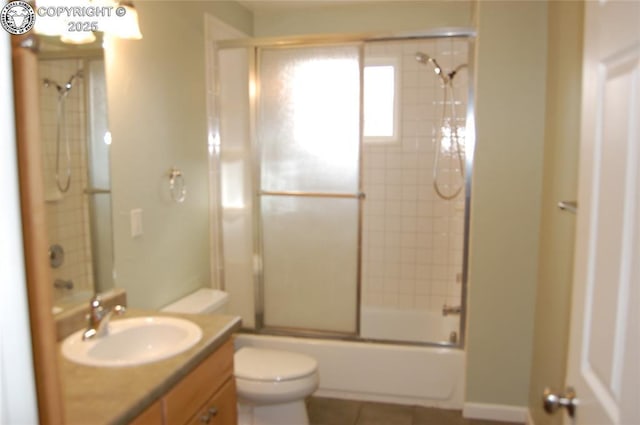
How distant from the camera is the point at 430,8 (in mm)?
3281

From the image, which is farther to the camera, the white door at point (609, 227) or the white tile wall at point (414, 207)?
the white tile wall at point (414, 207)

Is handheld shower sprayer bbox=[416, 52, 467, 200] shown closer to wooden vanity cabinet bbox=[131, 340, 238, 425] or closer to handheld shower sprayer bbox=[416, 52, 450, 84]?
handheld shower sprayer bbox=[416, 52, 450, 84]

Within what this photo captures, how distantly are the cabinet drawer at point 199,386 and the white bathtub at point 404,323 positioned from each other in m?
1.83

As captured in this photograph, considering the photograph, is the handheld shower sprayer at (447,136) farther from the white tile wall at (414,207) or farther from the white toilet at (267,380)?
the white toilet at (267,380)

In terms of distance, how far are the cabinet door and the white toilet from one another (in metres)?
0.47

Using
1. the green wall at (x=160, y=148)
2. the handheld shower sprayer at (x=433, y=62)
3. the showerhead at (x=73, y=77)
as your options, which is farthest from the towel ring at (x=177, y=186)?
the handheld shower sprayer at (x=433, y=62)

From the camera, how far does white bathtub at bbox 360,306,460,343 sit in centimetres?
347

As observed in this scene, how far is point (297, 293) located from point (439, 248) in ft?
3.88

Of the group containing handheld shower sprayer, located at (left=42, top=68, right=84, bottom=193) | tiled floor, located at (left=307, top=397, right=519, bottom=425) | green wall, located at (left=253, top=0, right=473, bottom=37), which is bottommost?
tiled floor, located at (left=307, top=397, right=519, bottom=425)

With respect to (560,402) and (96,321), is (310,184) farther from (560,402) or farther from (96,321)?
(560,402)

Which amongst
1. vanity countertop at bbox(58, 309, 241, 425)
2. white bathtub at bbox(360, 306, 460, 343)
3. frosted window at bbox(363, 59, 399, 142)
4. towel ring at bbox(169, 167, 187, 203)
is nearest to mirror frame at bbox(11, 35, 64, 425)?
vanity countertop at bbox(58, 309, 241, 425)

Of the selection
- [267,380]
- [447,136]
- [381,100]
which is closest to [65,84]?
[267,380]

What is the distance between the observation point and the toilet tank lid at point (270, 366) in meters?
2.30

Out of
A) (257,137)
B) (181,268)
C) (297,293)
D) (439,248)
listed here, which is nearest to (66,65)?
(181,268)
